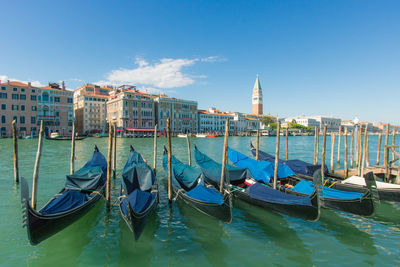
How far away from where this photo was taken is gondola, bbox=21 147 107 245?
360cm

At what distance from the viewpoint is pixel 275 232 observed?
16.1 ft

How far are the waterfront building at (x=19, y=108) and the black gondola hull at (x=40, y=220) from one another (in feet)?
121

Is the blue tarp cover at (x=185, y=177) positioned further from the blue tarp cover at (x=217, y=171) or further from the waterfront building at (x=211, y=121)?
the waterfront building at (x=211, y=121)

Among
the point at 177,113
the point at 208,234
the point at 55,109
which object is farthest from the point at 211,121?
the point at 208,234

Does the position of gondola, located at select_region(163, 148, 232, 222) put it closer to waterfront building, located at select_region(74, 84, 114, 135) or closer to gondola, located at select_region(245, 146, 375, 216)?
gondola, located at select_region(245, 146, 375, 216)

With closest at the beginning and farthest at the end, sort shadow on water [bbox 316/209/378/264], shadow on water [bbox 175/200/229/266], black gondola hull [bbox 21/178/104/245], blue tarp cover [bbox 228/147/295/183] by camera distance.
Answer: black gondola hull [bbox 21/178/104/245] → shadow on water [bbox 175/200/229/266] → shadow on water [bbox 316/209/378/264] → blue tarp cover [bbox 228/147/295/183]

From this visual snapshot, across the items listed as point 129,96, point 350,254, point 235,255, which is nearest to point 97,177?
point 235,255

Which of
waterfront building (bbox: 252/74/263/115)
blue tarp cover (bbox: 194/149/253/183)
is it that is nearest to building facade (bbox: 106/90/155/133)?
blue tarp cover (bbox: 194/149/253/183)

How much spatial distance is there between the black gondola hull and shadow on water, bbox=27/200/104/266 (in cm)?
29

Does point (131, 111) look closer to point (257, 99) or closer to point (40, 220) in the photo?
point (40, 220)

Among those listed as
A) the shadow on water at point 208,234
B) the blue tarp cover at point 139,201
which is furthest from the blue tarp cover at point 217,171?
the blue tarp cover at point 139,201

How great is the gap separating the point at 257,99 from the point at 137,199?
84273 millimetres

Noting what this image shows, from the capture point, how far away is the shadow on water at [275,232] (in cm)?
403

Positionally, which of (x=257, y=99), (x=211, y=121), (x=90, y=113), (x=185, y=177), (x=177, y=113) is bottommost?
(x=185, y=177)
